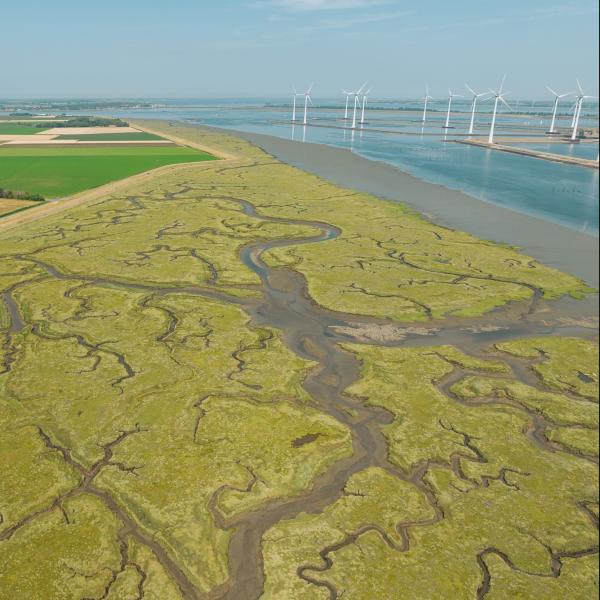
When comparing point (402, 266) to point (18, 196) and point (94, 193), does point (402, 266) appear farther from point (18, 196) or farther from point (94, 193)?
point (18, 196)

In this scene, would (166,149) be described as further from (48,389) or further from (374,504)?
(374,504)

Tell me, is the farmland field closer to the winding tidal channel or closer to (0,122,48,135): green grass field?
the winding tidal channel

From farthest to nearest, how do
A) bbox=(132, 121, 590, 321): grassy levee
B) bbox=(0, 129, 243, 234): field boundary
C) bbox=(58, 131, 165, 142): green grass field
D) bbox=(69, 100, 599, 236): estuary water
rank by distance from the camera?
bbox=(58, 131, 165, 142): green grass field, bbox=(0, 129, 243, 234): field boundary, bbox=(132, 121, 590, 321): grassy levee, bbox=(69, 100, 599, 236): estuary water

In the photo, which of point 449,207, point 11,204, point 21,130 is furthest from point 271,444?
point 21,130

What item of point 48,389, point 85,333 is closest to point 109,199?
point 85,333

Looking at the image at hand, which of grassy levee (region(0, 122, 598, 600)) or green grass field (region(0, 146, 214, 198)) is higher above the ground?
green grass field (region(0, 146, 214, 198))

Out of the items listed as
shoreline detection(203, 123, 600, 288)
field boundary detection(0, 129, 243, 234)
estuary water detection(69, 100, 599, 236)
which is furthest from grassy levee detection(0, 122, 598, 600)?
field boundary detection(0, 129, 243, 234)

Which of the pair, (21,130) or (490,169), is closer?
(490,169)
